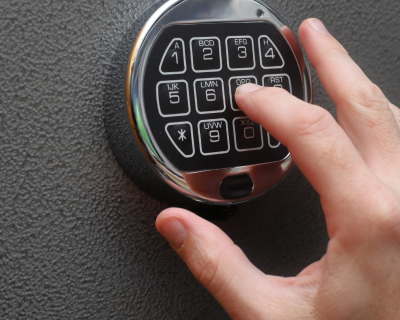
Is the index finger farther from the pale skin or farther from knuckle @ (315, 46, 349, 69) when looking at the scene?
knuckle @ (315, 46, 349, 69)

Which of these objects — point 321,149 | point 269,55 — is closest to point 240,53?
point 269,55

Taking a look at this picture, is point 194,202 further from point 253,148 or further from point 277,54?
point 277,54

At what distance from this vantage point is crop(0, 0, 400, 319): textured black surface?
0.35 m

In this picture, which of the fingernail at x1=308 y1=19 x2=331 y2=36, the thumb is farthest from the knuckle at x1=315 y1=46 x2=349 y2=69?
the thumb

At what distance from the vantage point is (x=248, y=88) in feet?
1.23

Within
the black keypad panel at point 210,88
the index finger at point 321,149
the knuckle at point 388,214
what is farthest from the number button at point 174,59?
the knuckle at point 388,214

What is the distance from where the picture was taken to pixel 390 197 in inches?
12.6

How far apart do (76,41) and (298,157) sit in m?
0.26

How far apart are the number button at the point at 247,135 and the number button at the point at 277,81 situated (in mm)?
51

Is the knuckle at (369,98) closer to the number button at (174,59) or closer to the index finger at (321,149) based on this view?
the index finger at (321,149)

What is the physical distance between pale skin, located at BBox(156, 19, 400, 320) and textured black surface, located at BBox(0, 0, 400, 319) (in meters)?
0.07

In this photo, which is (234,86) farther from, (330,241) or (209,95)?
(330,241)

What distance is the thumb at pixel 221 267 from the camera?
0.33 metres

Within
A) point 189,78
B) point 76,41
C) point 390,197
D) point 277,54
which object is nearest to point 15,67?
point 76,41
